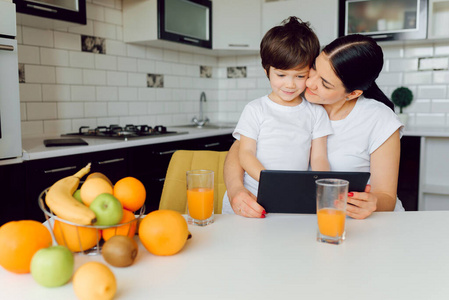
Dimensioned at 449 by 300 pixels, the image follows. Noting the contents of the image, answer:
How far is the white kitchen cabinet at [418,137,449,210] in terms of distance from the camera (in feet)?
10.6

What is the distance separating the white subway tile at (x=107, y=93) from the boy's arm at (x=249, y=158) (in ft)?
5.88

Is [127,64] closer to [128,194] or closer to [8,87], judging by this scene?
[8,87]

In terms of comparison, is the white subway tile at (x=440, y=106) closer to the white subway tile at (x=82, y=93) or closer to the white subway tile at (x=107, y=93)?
the white subway tile at (x=107, y=93)

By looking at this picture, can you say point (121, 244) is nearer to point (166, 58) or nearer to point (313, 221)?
point (313, 221)

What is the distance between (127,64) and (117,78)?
0.16 metres

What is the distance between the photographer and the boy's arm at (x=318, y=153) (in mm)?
1611

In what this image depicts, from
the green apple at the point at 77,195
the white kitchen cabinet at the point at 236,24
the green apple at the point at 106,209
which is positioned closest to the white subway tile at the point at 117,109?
the white kitchen cabinet at the point at 236,24

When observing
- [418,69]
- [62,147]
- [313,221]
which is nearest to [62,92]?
[62,147]

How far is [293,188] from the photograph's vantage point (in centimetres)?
115

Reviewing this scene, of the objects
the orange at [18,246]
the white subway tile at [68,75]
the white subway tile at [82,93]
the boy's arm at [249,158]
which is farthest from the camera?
the white subway tile at [82,93]

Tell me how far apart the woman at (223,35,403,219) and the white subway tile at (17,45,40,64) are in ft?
5.29

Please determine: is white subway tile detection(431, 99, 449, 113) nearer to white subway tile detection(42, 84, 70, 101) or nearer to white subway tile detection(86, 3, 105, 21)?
white subway tile detection(86, 3, 105, 21)

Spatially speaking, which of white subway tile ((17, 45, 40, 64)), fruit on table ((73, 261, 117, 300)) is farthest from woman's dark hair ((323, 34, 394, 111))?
white subway tile ((17, 45, 40, 64))

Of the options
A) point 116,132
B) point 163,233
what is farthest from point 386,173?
point 116,132
